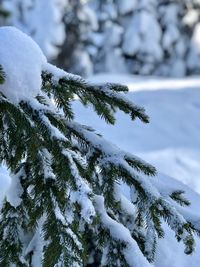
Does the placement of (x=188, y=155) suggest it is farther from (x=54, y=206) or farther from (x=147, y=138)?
(x=54, y=206)

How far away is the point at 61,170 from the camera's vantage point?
156cm

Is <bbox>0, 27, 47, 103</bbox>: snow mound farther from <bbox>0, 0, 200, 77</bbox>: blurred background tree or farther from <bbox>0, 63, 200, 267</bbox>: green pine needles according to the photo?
<bbox>0, 0, 200, 77</bbox>: blurred background tree

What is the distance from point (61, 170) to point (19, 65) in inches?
15.9

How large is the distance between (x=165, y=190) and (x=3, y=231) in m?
0.61

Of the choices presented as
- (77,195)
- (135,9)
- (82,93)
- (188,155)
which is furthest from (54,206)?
(135,9)

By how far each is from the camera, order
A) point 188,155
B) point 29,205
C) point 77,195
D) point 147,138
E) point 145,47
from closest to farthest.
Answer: point 77,195
point 29,205
point 188,155
point 147,138
point 145,47

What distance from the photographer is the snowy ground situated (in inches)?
115

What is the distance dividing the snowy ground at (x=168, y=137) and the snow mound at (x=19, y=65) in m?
1.43

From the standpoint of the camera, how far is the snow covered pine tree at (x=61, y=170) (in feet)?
5.06

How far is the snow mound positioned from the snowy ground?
4.70ft

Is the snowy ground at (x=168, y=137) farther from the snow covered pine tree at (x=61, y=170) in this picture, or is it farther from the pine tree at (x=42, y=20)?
the pine tree at (x=42, y=20)

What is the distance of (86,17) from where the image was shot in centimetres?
1277

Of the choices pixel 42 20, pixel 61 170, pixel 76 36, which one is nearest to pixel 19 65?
pixel 61 170

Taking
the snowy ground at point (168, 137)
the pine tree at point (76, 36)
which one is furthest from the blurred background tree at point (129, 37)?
the snowy ground at point (168, 137)
